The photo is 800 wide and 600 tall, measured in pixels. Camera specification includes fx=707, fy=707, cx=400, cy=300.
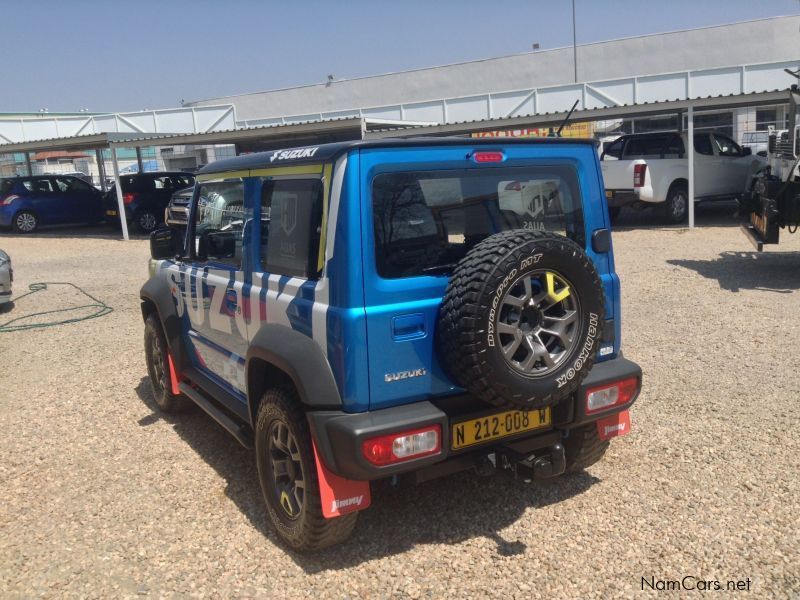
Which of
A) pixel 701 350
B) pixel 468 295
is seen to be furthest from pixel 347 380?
pixel 701 350

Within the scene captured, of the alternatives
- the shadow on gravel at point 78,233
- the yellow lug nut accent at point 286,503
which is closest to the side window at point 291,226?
the yellow lug nut accent at point 286,503

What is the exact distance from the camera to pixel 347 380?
9.20ft


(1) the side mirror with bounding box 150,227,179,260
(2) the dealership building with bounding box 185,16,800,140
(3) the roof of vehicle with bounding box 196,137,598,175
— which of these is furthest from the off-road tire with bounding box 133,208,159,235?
(3) the roof of vehicle with bounding box 196,137,598,175

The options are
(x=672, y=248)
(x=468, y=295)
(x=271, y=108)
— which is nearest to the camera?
(x=468, y=295)

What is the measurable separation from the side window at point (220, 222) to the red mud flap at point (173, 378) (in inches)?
36.9

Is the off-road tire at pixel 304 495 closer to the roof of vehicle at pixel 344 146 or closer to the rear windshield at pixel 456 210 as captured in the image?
the rear windshield at pixel 456 210

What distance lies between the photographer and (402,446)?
9.27 feet

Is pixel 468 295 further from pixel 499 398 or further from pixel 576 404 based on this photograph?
pixel 576 404

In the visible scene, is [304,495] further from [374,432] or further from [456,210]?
[456,210]

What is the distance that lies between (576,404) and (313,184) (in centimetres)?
154

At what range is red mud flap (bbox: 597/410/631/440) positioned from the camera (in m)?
3.75

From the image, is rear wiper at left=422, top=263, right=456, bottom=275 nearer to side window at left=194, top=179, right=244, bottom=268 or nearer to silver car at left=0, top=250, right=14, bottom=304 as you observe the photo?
side window at left=194, top=179, right=244, bottom=268

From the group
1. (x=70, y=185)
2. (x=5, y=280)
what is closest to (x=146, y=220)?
(x=70, y=185)

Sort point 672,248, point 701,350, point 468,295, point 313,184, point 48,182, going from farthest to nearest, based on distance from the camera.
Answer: point 48,182 → point 672,248 → point 701,350 → point 313,184 → point 468,295
